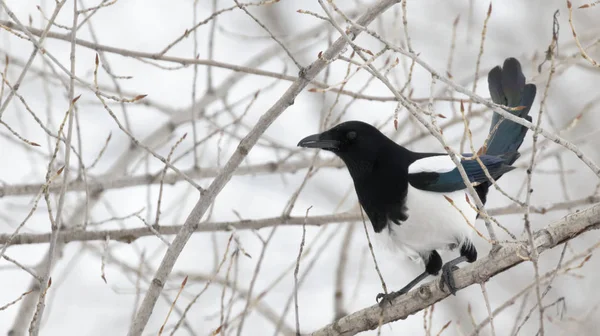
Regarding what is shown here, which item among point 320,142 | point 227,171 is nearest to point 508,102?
point 320,142

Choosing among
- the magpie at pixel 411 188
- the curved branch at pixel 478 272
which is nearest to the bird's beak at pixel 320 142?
the magpie at pixel 411 188

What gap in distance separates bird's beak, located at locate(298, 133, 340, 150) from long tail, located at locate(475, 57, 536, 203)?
77 cm

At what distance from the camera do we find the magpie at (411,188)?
3.16 metres

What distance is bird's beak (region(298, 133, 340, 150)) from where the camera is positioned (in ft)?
10.6

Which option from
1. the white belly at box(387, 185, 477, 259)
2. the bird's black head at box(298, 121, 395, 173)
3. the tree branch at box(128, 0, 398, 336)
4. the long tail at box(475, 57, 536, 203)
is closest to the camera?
the tree branch at box(128, 0, 398, 336)

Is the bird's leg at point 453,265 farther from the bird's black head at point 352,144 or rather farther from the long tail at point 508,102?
the bird's black head at point 352,144

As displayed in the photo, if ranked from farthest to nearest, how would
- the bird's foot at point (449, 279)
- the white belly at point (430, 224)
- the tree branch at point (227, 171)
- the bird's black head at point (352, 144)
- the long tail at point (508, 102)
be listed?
1. the long tail at point (508, 102)
2. the bird's black head at point (352, 144)
3. the white belly at point (430, 224)
4. the bird's foot at point (449, 279)
5. the tree branch at point (227, 171)

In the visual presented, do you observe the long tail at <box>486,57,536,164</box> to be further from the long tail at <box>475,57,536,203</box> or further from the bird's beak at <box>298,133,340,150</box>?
the bird's beak at <box>298,133,340,150</box>

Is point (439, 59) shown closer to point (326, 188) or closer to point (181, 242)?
point (326, 188)

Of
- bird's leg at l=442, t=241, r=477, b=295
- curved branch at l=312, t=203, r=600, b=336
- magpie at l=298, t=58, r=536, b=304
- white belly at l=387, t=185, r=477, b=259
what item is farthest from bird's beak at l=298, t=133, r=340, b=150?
curved branch at l=312, t=203, r=600, b=336

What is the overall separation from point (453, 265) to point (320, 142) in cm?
86

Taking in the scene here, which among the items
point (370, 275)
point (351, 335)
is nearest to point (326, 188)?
point (370, 275)

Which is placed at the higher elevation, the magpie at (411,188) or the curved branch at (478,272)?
the magpie at (411,188)

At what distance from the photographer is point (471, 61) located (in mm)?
8547
